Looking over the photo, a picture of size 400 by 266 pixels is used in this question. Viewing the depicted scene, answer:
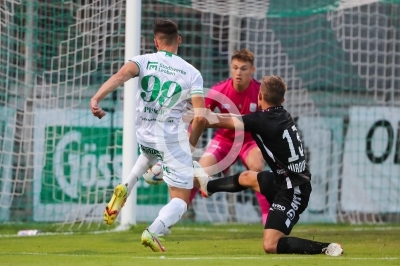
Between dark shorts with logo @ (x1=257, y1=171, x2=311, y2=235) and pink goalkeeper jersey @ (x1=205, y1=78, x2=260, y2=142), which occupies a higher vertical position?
pink goalkeeper jersey @ (x1=205, y1=78, x2=260, y2=142)

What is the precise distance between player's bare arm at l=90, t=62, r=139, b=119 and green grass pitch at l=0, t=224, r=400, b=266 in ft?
4.06

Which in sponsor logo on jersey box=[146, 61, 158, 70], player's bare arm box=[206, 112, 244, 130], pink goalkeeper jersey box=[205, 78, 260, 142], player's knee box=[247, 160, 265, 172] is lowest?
player's knee box=[247, 160, 265, 172]

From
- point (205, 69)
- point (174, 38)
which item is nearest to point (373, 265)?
point (174, 38)

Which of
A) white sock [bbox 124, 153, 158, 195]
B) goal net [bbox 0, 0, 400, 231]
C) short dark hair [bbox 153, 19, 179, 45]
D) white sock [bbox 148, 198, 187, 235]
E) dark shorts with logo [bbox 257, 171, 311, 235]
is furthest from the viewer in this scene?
goal net [bbox 0, 0, 400, 231]

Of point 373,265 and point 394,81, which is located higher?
point 394,81

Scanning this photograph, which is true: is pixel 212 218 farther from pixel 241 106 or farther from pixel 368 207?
pixel 241 106

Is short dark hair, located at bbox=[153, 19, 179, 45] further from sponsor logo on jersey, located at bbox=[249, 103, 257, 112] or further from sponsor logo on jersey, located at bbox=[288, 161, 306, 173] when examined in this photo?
sponsor logo on jersey, located at bbox=[249, 103, 257, 112]

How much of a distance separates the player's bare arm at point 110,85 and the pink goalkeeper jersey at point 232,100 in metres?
2.73

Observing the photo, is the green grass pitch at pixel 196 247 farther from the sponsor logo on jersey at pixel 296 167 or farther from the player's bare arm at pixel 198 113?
the player's bare arm at pixel 198 113

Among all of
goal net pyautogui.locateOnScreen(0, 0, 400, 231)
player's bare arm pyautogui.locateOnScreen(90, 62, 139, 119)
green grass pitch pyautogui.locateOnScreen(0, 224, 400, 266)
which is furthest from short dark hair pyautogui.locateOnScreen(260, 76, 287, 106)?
goal net pyautogui.locateOnScreen(0, 0, 400, 231)

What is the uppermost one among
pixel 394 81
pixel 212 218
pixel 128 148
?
pixel 394 81

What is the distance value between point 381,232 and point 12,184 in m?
5.22

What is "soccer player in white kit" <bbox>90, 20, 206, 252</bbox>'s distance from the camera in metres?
8.02

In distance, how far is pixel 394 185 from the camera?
13883 mm
